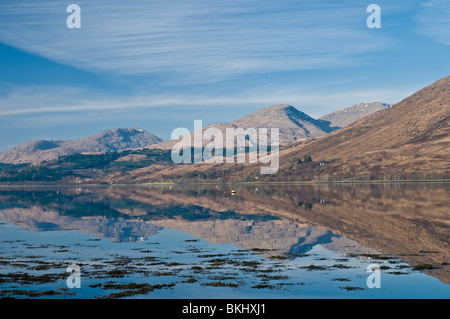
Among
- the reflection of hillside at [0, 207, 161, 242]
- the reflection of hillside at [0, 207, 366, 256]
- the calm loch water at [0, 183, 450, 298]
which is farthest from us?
the reflection of hillside at [0, 207, 161, 242]

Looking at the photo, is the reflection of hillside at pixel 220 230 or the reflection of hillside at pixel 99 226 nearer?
the reflection of hillside at pixel 220 230

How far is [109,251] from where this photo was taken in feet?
168

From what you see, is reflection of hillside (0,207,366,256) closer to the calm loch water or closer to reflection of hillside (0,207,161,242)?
reflection of hillside (0,207,161,242)

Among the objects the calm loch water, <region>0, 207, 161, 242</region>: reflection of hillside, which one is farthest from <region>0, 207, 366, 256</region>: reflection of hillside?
the calm loch water

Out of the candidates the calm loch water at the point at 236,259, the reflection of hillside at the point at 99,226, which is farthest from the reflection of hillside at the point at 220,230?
the calm loch water at the point at 236,259

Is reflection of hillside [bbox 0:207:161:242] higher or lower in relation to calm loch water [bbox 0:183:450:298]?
lower

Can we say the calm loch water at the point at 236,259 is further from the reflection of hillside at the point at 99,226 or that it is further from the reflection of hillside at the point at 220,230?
the reflection of hillside at the point at 99,226

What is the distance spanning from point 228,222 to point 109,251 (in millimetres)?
31865

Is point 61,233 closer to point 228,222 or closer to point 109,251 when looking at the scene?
point 109,251

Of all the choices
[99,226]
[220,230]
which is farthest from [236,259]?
[99,226]

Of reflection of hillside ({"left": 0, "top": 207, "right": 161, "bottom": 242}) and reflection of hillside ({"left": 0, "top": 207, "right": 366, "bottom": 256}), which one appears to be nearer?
reflection of hillside ({"left": 0, "top": 207, "right": 366, "bottom": 256})

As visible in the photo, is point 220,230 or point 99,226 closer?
point 220,230

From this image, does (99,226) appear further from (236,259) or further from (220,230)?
(236,259)
